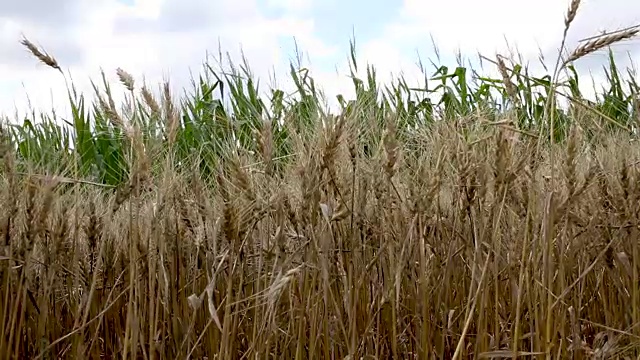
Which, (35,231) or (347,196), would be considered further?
(347,196)

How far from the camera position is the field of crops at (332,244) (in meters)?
1.10

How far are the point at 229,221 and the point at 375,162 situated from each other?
42 cm

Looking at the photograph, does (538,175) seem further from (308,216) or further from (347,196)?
(308,216)

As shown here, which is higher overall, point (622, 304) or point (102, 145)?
point (102, 145)

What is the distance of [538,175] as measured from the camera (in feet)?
4.81

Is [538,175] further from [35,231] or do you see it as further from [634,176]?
[35,231]

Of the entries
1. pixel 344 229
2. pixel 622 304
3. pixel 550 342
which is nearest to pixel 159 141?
pixel 344 229

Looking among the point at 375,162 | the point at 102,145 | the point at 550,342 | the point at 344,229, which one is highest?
the point at 102,145

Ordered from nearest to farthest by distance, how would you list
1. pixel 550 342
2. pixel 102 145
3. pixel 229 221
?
pixel 229 221
pixel 550 342
pixel 102 145

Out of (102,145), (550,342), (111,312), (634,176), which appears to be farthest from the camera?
(102,145)

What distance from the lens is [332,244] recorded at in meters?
1.30

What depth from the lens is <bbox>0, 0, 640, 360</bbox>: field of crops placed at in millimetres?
1099

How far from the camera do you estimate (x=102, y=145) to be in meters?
3.29

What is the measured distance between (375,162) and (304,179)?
0.95 ft
